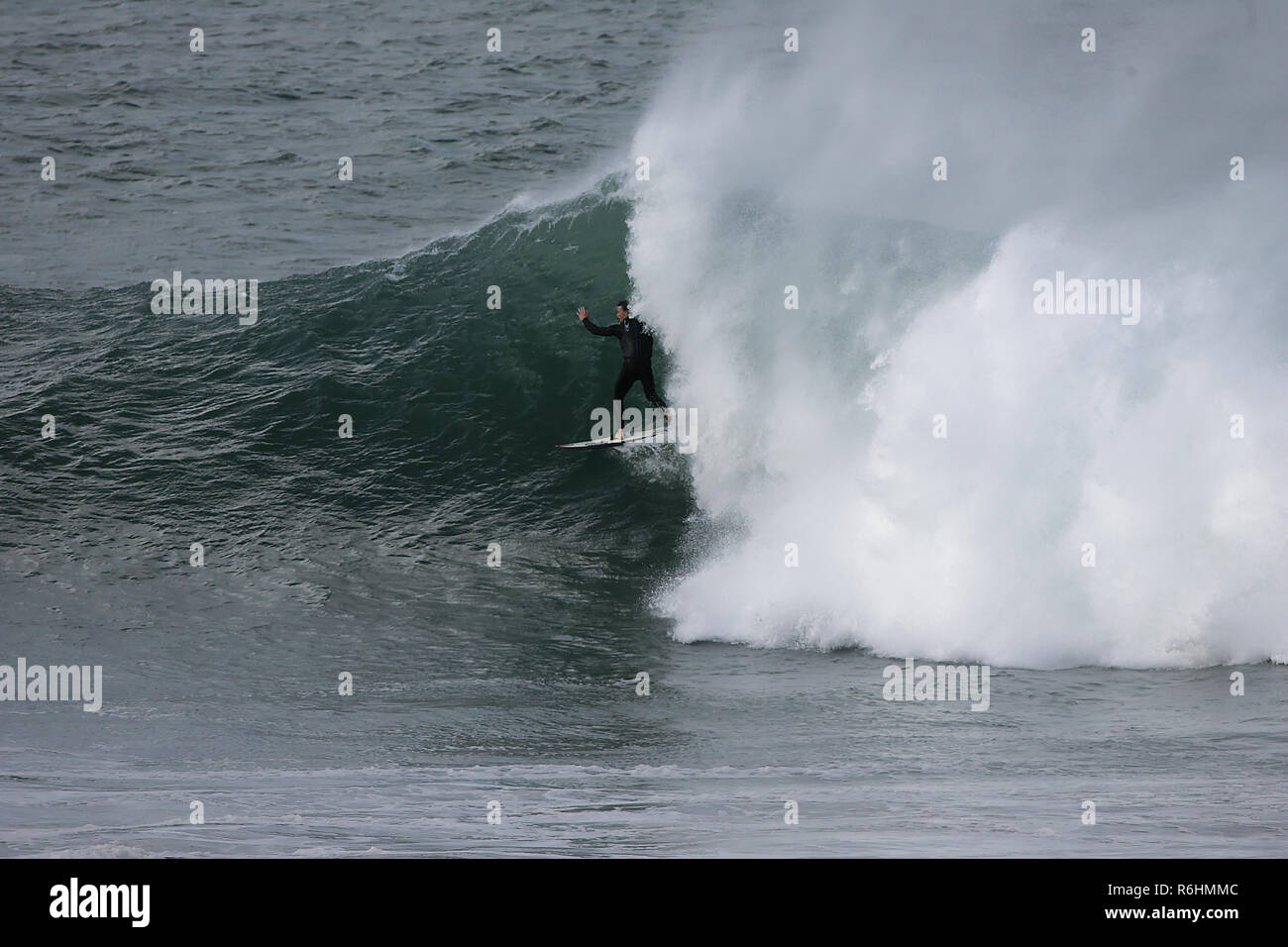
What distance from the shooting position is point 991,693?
35.8 ft

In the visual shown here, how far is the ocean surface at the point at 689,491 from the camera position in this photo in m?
8.76

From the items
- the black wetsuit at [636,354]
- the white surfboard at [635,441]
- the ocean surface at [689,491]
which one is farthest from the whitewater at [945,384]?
the black wetsuit at [636,354]

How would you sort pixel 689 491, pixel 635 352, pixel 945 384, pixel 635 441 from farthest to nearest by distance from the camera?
pixel 635 441
pixel 689 491
pixel 635 352
pixel 945 384

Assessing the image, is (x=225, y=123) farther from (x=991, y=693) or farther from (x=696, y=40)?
(x=991, y=693)

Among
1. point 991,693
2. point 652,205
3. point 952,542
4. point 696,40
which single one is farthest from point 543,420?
point 696,40

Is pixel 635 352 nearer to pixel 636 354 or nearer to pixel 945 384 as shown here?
pixel 636 354

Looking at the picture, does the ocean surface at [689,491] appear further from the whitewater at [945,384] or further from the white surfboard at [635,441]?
the white surfboard at [635,441]

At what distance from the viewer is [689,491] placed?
49.0ft

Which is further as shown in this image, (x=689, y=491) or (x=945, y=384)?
(x=689, y=491)

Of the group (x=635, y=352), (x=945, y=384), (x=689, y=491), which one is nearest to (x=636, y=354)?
(x=635, y=352)

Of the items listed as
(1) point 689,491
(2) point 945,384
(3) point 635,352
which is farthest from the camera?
A: (1) point 689,491

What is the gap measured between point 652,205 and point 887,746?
929cm

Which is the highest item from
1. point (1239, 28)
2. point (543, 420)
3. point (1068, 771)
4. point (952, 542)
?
point (1239, 28)

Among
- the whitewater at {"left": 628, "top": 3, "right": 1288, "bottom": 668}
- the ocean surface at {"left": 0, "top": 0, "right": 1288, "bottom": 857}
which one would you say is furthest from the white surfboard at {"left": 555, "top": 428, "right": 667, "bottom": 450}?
the whitewater at {"left": 628, "top": 3, "right": 1288, "bottom": 668}
